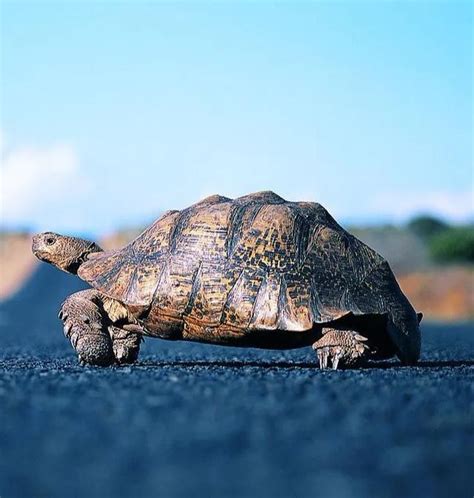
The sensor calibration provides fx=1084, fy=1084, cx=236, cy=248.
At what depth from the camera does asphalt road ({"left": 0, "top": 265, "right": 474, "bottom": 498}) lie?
3.86 m

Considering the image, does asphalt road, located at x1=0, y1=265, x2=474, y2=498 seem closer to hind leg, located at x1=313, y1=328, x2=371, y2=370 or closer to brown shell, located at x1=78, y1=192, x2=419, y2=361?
hind leg, located at x1=313, y1=328, x2=371, y2=370

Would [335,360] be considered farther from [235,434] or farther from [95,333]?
[235,434]

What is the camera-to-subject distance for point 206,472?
4012 millimetres

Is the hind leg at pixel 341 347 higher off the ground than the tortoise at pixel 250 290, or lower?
lower

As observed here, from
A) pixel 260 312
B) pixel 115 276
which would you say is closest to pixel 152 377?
pixel 260 312

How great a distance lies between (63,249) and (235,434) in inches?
206

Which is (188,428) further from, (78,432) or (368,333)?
(368,333)

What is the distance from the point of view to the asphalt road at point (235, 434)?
12.7 feet

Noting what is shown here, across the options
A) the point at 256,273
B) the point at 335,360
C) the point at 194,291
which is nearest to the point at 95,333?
the point at 194,291

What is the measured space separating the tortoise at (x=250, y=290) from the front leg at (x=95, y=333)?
11mm

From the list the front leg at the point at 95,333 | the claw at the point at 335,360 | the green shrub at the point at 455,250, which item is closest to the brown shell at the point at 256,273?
the front leg at the point at 95,333

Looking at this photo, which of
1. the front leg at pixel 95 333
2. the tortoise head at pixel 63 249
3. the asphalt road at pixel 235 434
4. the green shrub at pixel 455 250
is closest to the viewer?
the asphalt road at pixel 235 434

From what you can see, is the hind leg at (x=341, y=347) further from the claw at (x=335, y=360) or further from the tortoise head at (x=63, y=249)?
the tortoise head at (x=63, y=249)

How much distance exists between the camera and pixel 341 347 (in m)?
8.02
